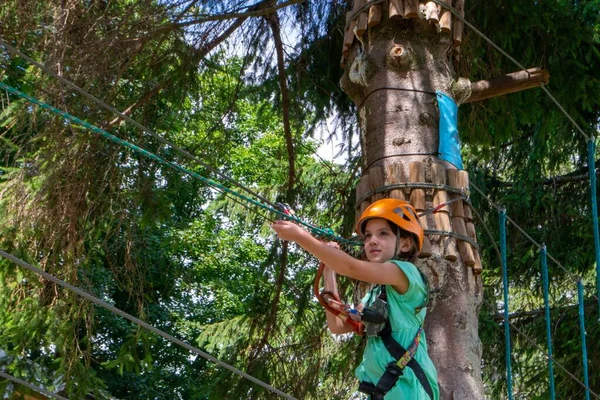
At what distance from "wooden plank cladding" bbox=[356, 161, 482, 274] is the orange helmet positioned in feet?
1.48

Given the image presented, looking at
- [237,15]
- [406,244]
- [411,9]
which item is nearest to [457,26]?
[411,9]

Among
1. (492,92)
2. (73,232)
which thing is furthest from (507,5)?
(73,232)

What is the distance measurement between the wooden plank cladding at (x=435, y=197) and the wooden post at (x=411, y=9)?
0.65 metres

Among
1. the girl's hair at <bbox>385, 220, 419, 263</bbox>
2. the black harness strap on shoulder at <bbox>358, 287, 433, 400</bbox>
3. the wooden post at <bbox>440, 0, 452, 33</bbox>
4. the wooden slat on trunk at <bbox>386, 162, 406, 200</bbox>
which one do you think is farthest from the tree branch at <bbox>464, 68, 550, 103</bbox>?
the black harness strap on shoulder at <bbox>358, 287, 433, 400</bbox>

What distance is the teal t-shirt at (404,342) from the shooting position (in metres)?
2.86

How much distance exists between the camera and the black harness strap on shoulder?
2838mm

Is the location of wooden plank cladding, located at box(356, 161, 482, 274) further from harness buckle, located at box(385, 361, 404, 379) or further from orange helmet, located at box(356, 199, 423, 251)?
harness buckle, located at box(385, 361, 404, 379)

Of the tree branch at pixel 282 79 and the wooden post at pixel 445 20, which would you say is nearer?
the wooden post at pixel 445 20

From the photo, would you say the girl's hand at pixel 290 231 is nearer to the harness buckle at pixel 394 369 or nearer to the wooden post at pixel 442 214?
the harness buckle at pixel 394 369

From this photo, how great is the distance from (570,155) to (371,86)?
222 inches

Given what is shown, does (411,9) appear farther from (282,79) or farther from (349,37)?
(282,79)

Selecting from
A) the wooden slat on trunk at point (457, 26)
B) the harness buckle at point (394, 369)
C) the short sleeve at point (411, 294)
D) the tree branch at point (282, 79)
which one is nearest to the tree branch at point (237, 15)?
the tree branch at point (282, 79)

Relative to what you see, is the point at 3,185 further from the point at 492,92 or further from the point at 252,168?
the point at 252,168

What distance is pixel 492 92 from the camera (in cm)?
446
